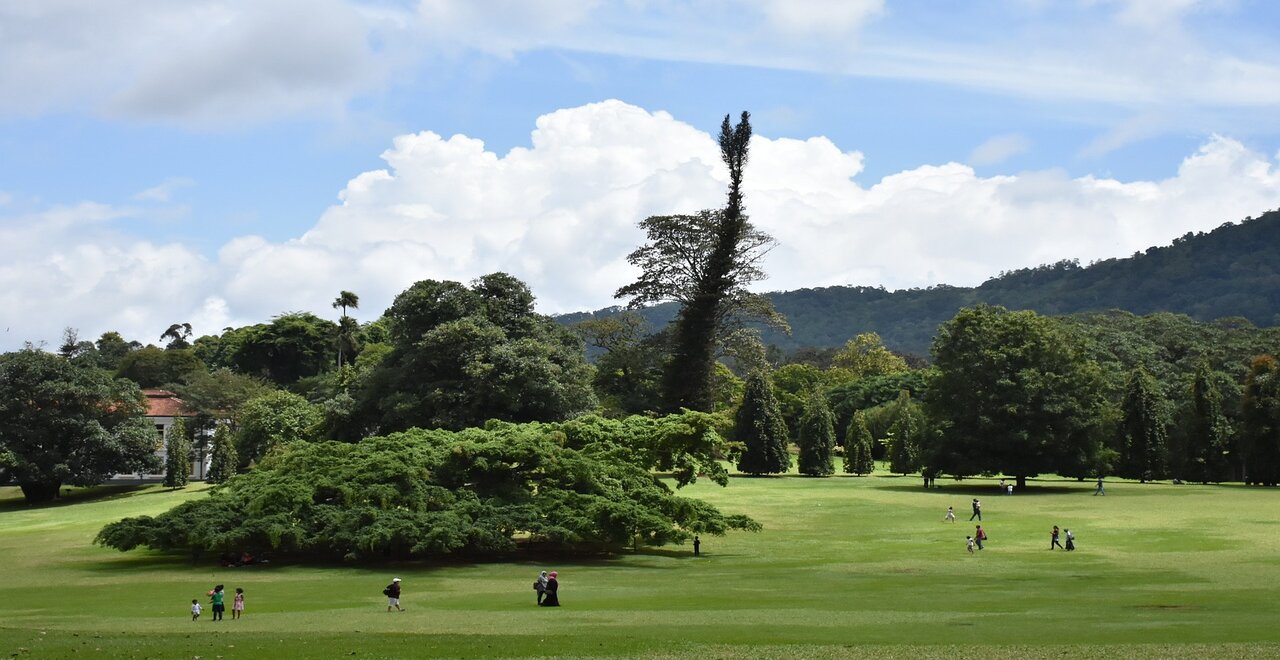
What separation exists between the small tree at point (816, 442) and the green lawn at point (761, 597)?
29115mm

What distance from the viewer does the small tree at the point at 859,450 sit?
294ft

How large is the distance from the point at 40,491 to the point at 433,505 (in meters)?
45.9

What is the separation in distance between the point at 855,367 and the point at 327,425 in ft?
316

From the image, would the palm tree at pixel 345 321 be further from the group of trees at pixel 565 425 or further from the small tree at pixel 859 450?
the small tree at pixel 859 450

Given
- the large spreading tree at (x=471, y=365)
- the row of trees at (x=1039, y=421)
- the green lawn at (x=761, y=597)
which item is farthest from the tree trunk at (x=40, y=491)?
the row of trees at (x=1039, y=421)

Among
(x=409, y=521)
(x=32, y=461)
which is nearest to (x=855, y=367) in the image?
(x=32, y=461)

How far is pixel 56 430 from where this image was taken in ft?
241

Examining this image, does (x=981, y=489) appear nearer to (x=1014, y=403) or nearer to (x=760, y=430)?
(x=1014, y=403)

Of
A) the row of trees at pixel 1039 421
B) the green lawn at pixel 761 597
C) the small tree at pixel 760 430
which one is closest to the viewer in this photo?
the green lawn at pixel 761 597

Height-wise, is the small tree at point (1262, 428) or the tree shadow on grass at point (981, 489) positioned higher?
the small tree at point (1262, 428)

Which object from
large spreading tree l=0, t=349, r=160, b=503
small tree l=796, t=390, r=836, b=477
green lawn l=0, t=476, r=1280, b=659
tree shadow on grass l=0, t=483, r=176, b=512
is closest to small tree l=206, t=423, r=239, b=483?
tree shadow on grass l=0, t=483, r=176, b=512

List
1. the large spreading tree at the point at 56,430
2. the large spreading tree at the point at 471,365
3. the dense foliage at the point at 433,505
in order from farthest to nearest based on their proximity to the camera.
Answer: the large spreading tree at the point at 56,430
the large spreading tree at the point at 471,365
the dense foliage at the point at 433,505

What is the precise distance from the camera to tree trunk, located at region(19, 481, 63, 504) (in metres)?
74.6

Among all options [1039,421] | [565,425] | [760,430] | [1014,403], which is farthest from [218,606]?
[760,430]
